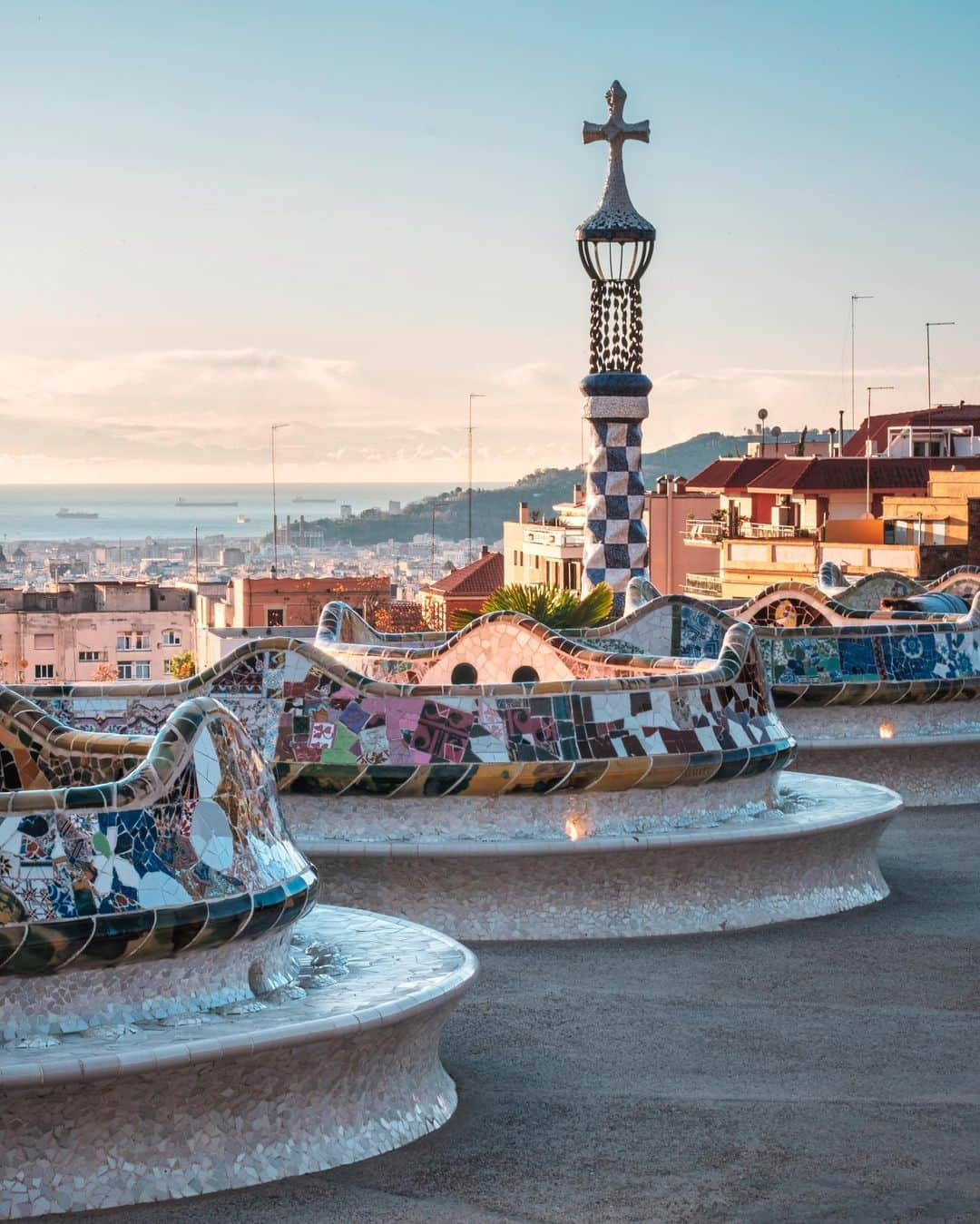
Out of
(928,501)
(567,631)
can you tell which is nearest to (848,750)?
(567,631)

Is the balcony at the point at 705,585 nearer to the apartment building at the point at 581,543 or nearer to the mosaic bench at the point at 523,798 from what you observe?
the apartment building at the point at 581,543

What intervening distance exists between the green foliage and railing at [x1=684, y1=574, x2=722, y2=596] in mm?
27035

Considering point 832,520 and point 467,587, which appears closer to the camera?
point 832,520

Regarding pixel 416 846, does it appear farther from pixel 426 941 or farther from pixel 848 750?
pixel 848 750

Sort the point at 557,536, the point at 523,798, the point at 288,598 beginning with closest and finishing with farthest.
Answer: the point at 523,798
the point at 557,536
the point at 288,598

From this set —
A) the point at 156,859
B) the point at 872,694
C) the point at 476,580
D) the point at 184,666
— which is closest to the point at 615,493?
the point at 872,694

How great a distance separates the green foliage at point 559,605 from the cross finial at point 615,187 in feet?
10.8

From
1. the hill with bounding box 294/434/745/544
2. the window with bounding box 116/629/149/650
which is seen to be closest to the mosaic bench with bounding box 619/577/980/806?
the window with bounding box 116/629/149/650

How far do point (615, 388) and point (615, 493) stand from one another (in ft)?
2.97

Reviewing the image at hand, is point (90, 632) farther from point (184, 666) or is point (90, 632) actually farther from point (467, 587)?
point (184, 666)

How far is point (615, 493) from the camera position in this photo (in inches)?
809

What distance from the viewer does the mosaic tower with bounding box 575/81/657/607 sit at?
2045 centimetres

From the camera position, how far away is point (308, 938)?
7.36 meters

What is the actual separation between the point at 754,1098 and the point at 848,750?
7.08 metres
